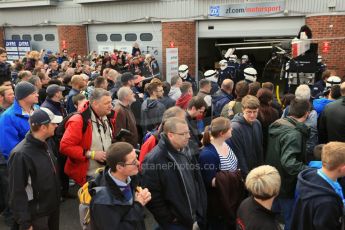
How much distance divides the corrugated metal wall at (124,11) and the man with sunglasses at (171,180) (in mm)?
10071

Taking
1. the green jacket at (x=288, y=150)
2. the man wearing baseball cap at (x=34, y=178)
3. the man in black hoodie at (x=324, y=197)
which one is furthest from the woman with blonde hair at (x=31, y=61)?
the man in black hoodie at (x=324, y=197)

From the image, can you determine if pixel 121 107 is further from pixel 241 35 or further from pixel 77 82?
pixel 241 35

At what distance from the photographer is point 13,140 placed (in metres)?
4.50

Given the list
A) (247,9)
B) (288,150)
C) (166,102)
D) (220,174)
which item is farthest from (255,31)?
(220,174)

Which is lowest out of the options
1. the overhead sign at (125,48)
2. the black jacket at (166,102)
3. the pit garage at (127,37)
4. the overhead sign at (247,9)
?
the black jacket at (166,102)

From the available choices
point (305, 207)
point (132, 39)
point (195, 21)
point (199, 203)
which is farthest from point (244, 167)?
point (132, 39)

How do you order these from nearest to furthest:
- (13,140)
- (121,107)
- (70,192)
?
1. (13,140)
2. (121,107)
3. (70,192)

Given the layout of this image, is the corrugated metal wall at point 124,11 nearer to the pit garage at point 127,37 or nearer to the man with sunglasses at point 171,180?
the pit garage at point 127,37

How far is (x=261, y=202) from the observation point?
2787 millimetres

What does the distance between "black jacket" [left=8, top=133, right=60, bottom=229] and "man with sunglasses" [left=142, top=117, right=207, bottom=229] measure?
0.98 metres

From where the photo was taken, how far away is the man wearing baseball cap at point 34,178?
10.7 ft

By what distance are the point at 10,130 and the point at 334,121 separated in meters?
4.26

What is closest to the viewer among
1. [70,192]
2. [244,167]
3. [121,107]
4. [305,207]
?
[305,207]

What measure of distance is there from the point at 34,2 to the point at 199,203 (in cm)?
1773
